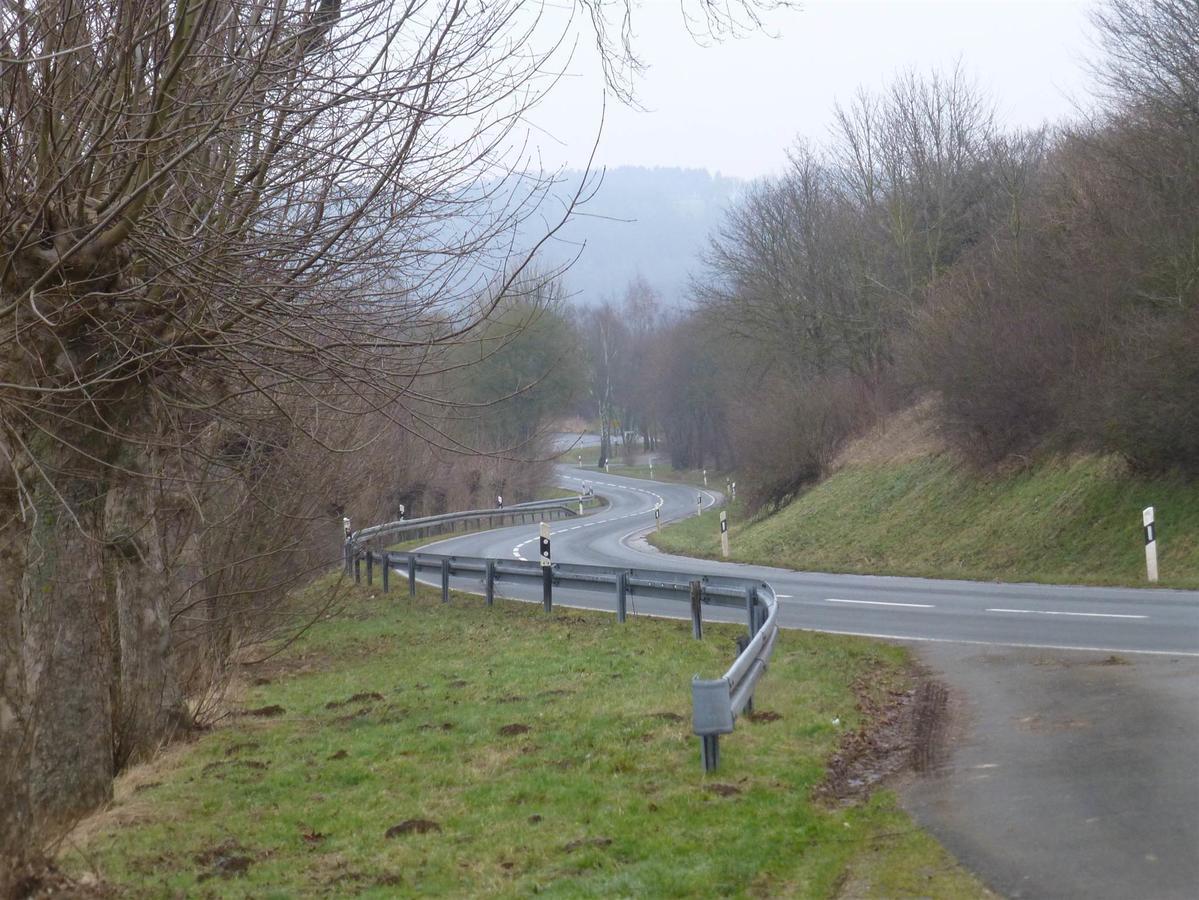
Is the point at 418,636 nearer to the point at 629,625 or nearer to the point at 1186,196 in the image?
the point at 629,625

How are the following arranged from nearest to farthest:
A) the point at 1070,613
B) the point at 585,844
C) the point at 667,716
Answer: the point at 585,844 → the point at 667,716 → the point at 1070,613

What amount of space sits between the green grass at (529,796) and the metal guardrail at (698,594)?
375mm

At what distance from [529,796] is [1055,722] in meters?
3.82

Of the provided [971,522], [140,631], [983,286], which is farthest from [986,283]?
[140,631]

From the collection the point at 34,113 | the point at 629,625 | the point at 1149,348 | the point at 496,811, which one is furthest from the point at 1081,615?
the point at 34,113

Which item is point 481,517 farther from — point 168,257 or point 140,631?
point 168,257

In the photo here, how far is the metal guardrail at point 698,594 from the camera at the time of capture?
7797mm

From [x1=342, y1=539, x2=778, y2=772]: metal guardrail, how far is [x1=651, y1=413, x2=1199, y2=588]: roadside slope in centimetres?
767

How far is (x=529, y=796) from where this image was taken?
26.7ft

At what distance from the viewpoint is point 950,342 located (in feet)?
97.7

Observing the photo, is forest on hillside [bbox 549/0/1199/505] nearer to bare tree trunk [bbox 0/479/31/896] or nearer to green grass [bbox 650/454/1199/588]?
green grass [bbox 650/454/1199/588]

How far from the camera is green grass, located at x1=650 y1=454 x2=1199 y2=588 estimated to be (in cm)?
2153

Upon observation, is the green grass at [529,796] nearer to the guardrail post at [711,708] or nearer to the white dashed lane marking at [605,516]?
the guardrail post at [711,708]

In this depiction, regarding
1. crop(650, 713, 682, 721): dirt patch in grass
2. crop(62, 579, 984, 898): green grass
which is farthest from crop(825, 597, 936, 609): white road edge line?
crop(650, 713, 682, 721): dirt patch in grass
